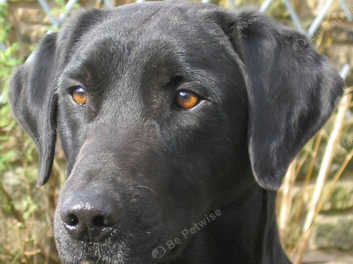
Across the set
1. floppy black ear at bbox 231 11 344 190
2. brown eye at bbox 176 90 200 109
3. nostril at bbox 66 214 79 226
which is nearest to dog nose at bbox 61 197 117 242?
nostril at bbox 66 214 79 226

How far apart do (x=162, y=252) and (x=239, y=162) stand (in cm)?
54

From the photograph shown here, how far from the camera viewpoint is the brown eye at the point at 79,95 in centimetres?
236

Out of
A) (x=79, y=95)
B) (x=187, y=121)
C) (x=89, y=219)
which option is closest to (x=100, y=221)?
(x=89, y=219)

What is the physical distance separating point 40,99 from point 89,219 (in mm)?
1068

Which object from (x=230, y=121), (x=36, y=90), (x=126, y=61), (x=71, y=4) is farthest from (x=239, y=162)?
(x=71, y=4)

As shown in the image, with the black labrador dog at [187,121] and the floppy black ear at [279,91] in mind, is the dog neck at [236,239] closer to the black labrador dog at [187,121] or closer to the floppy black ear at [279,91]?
the black labrador dog at [187,121]

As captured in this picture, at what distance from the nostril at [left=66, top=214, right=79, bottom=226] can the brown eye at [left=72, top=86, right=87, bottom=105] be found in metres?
0.64

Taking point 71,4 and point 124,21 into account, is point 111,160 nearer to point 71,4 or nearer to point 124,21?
point 124,21

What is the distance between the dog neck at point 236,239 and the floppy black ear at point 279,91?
261mm

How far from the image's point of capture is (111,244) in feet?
6.29

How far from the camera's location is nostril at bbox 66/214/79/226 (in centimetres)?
186

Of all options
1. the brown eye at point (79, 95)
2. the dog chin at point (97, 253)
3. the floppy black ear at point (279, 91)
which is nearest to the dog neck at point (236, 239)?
the floppy black ear at point (279, 91)

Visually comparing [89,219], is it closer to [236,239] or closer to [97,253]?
[97,253]

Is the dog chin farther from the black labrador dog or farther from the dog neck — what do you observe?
the dog neck
